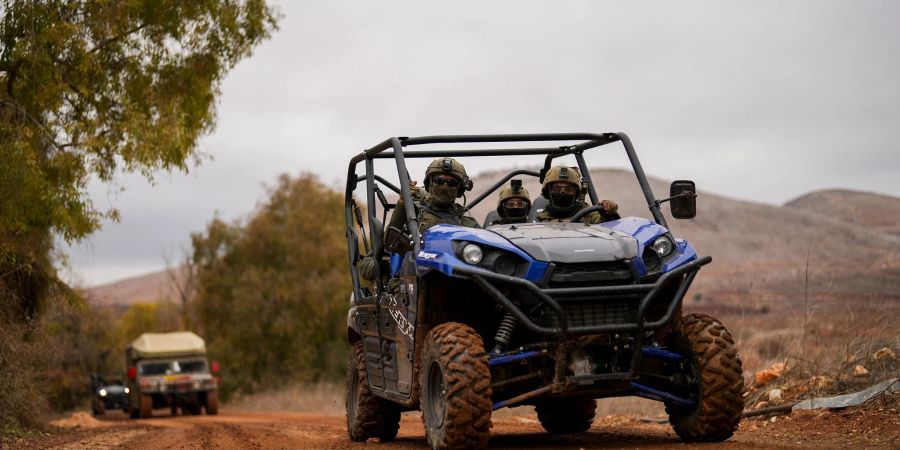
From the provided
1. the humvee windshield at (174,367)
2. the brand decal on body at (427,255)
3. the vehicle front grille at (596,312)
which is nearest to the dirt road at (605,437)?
the vehicle front grille at (596,312)

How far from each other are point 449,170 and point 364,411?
2510 millimetres

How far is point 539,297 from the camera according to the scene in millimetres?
7996

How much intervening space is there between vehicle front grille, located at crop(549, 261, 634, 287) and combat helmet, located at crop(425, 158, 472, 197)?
254cm

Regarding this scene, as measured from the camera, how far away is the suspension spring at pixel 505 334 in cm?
842

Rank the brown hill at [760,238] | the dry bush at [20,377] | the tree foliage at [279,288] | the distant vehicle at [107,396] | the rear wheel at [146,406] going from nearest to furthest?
the dry bush at [20,377] < the rear wheel at [146,406] < the distant vehicle at [107,396] < the tree foliage at [279,288] < the brown hill at [760,238]

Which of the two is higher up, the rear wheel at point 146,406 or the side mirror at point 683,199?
the side mirror at point 683,199

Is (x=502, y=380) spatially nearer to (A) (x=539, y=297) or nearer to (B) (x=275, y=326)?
(A) (x=539, y=297)

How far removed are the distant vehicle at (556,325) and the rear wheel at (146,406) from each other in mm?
24988

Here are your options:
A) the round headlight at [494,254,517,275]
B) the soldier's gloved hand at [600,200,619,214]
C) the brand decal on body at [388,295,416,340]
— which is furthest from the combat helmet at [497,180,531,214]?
the round headlight at [494,254,517,275]

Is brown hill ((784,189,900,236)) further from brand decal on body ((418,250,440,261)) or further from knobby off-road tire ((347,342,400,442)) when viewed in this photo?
brand decal on body ((418,250,440,261))

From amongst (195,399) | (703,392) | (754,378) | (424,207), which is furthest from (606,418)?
(195,399)

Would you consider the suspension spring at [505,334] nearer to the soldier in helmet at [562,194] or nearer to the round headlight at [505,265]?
the round headlight at [505,265]

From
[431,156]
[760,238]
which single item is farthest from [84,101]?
[760,238]

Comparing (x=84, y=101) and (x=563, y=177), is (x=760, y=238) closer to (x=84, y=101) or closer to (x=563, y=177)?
(x=84, y=101)
